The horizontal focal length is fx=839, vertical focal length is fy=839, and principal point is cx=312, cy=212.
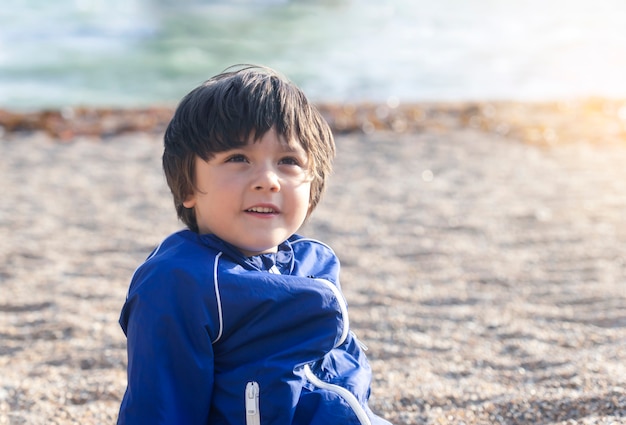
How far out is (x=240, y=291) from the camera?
1743 millimetres

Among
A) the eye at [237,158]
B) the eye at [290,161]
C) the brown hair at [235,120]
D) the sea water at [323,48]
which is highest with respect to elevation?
the brown hair at [235,120]

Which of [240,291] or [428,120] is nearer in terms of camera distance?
[240,291]

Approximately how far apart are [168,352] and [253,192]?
390 mm

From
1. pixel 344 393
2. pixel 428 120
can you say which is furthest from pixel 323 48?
pixel 344 393

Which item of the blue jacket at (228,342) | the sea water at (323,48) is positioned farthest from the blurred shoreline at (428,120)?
the blue jacket at (228,342)

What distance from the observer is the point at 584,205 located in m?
5.50

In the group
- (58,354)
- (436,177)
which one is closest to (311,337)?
(58,354)

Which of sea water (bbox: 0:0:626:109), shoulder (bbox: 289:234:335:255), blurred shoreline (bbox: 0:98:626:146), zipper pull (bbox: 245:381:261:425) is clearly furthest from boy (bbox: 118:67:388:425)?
sea water (bbox: 0:0:626:109)

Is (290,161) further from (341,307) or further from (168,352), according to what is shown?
(168,352)

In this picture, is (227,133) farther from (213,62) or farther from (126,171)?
(213,62)

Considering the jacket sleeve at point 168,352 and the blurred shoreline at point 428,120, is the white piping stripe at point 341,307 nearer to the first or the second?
the jacket sleeve at point 168,352

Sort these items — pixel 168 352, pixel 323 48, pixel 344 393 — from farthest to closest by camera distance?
1. pixel 323 48
2. pixel 344 393
3. pixel 168 352

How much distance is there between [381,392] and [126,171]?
4.23 meters

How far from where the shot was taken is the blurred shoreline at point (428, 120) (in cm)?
804
